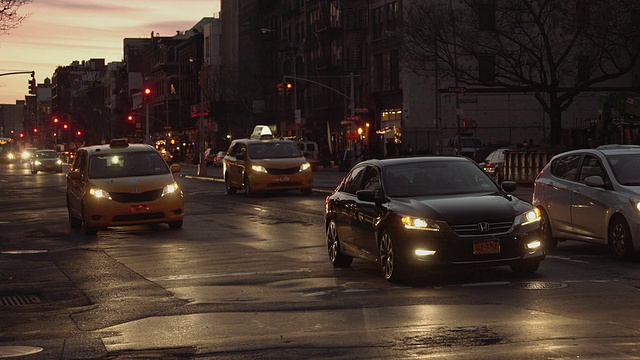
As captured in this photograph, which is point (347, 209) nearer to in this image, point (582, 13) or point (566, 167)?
point (566, 167)

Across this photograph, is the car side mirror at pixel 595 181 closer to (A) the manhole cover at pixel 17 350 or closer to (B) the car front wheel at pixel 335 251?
(B) the car front wheel at pixel 335 251

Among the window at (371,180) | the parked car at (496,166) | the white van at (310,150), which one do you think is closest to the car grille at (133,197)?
the window at (371,180)

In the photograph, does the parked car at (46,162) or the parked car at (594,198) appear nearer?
the parked car at (594,198)

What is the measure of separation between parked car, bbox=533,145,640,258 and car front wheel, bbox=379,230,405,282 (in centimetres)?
300

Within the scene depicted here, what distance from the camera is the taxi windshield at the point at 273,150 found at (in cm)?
3822

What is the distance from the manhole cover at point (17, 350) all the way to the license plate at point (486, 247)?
5.59m

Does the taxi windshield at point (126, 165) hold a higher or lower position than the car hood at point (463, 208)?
higher

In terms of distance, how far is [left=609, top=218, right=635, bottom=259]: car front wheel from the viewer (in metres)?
15.8

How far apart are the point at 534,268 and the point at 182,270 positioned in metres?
4.76

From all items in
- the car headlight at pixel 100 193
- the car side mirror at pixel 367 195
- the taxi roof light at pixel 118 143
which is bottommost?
the car headlight at pixel 100 193

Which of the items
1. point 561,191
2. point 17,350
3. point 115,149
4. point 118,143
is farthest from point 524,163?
point 17,350

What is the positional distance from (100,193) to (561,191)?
9.82 metres

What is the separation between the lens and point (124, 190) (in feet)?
77.3

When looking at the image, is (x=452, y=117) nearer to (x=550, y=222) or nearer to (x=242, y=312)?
(x=550, y=222)
